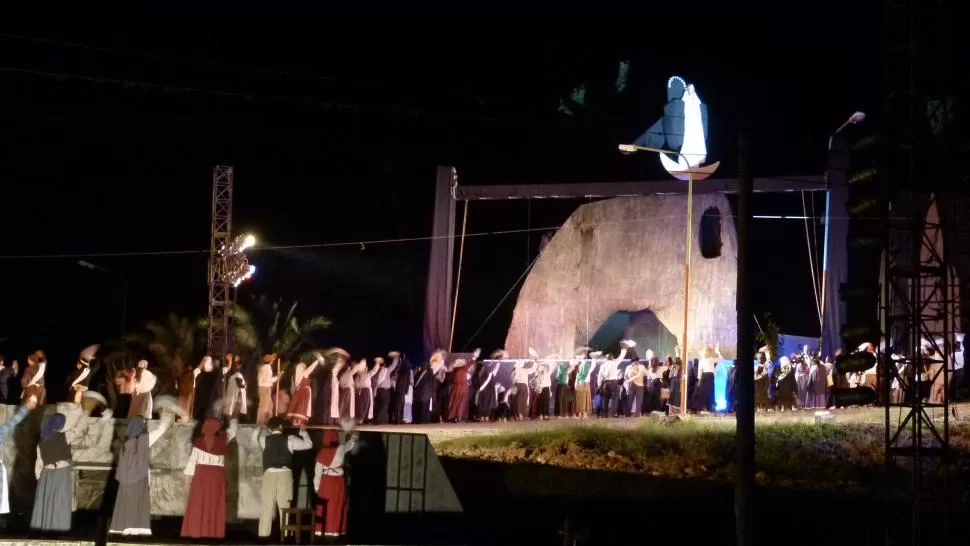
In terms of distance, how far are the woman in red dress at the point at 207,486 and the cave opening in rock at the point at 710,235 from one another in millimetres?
14477

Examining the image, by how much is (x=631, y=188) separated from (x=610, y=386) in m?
4.39

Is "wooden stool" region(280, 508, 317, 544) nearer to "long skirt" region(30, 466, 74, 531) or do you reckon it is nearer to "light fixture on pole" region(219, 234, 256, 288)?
"long skirt" region(30, 466, 74, 531)

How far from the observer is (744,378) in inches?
348

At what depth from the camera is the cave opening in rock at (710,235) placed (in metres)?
25.5

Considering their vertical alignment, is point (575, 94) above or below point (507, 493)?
→ above

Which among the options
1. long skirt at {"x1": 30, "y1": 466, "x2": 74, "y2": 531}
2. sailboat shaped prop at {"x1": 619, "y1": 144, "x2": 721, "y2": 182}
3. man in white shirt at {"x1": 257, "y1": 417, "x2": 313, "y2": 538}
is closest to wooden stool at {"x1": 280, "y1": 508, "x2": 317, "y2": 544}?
man in white shirt at {"x1": 257, "y1": 417, "x2": 313, "y2": 538}

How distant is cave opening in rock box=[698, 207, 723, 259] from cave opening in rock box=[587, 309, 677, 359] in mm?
2155

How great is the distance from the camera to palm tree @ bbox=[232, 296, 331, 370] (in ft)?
92.1

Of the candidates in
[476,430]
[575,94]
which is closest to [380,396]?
[476,430]

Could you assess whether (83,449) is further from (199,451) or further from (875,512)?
(875,512)

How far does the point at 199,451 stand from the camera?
43.9 ft

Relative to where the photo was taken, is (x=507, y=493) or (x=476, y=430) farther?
(x=476, y=430)

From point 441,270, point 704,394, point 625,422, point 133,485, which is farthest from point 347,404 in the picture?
point 133,485

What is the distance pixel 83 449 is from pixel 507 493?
244 inches
